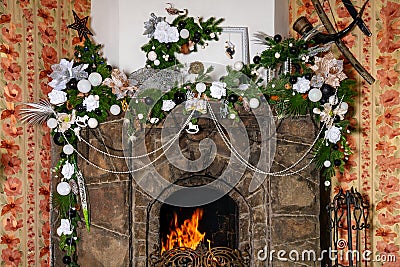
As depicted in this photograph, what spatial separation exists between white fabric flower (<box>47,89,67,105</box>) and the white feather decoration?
63 millimetres

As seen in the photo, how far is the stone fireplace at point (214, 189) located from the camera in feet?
12.1

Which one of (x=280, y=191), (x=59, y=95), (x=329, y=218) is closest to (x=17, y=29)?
(x=59, y=95)

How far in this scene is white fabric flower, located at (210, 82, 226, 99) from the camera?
3549mm

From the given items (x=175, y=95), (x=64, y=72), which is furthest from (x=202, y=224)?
(x=64, y=72)

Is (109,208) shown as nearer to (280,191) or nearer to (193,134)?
(193,134)

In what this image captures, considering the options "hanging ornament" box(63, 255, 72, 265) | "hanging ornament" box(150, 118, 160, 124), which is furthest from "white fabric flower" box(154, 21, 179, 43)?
"hanging ornament" box(63, 255, 72, 265)

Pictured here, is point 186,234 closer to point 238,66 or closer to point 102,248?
point 102,248

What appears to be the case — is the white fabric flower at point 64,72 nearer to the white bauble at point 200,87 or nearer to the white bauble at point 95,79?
the white bauble at point 95,79

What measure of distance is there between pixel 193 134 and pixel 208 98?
0.70ft

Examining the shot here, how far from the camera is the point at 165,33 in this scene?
3.65 m

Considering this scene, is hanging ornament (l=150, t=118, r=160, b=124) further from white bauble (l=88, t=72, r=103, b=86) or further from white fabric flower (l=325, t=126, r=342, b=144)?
white fabric flower (l=325, t=126, r=342, b=144)

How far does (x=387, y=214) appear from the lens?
420cm

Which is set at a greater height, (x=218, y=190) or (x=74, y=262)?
(x=218, y=190)

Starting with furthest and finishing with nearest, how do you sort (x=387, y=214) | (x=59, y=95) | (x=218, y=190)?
1. (x=387, y=214)
2. (x=218, y=190)
3. (x=59, y=95)
